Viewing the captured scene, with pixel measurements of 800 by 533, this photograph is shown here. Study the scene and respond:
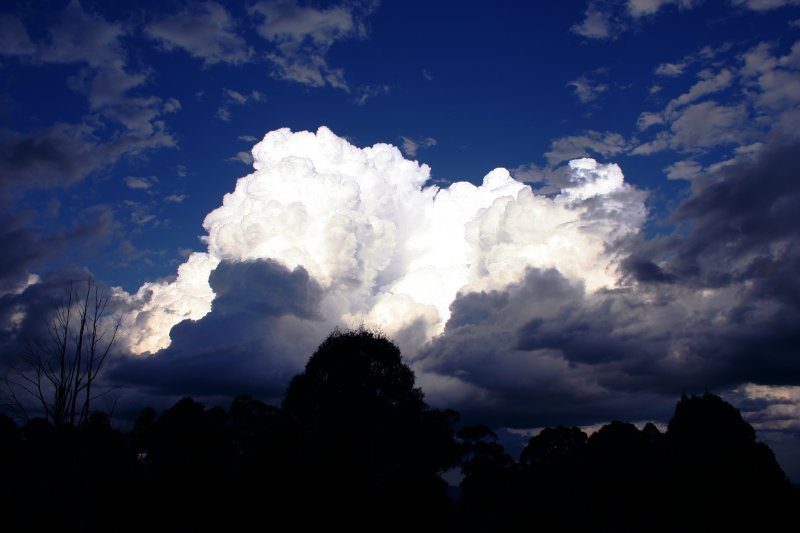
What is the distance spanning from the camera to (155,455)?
6794 centimetres

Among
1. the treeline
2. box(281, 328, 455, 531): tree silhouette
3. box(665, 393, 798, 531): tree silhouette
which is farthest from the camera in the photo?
box(281, 328, 455, 531): tree silhouette

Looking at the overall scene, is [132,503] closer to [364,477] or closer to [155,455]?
[364,477]

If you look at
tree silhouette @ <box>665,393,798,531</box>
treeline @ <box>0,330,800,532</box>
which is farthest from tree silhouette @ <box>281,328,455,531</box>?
tree silhouette @ <box>665,393,798,531</box>

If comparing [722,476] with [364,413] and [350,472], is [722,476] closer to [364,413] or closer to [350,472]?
[364,413]

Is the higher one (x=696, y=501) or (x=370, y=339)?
(x=370, y=339)

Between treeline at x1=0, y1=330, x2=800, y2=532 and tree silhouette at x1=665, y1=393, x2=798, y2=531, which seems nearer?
treeline at x1=0, y1=330, x2=800, y2=532

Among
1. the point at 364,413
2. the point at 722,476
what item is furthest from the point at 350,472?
the point at 722,476

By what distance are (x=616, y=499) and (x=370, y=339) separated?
41.1 meters

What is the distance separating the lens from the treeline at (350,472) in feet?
100

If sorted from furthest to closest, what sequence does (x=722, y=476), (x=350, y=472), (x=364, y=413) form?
1. (x=364, y=413)
2. (x=722, y=476)
3. (x=350, y=472)

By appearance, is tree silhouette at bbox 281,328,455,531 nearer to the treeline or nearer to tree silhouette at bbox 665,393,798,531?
the treeline

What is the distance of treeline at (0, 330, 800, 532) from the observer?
3059 centimetres

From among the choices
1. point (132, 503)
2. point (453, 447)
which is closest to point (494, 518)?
point (453, 447)

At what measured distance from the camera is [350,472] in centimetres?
3419
